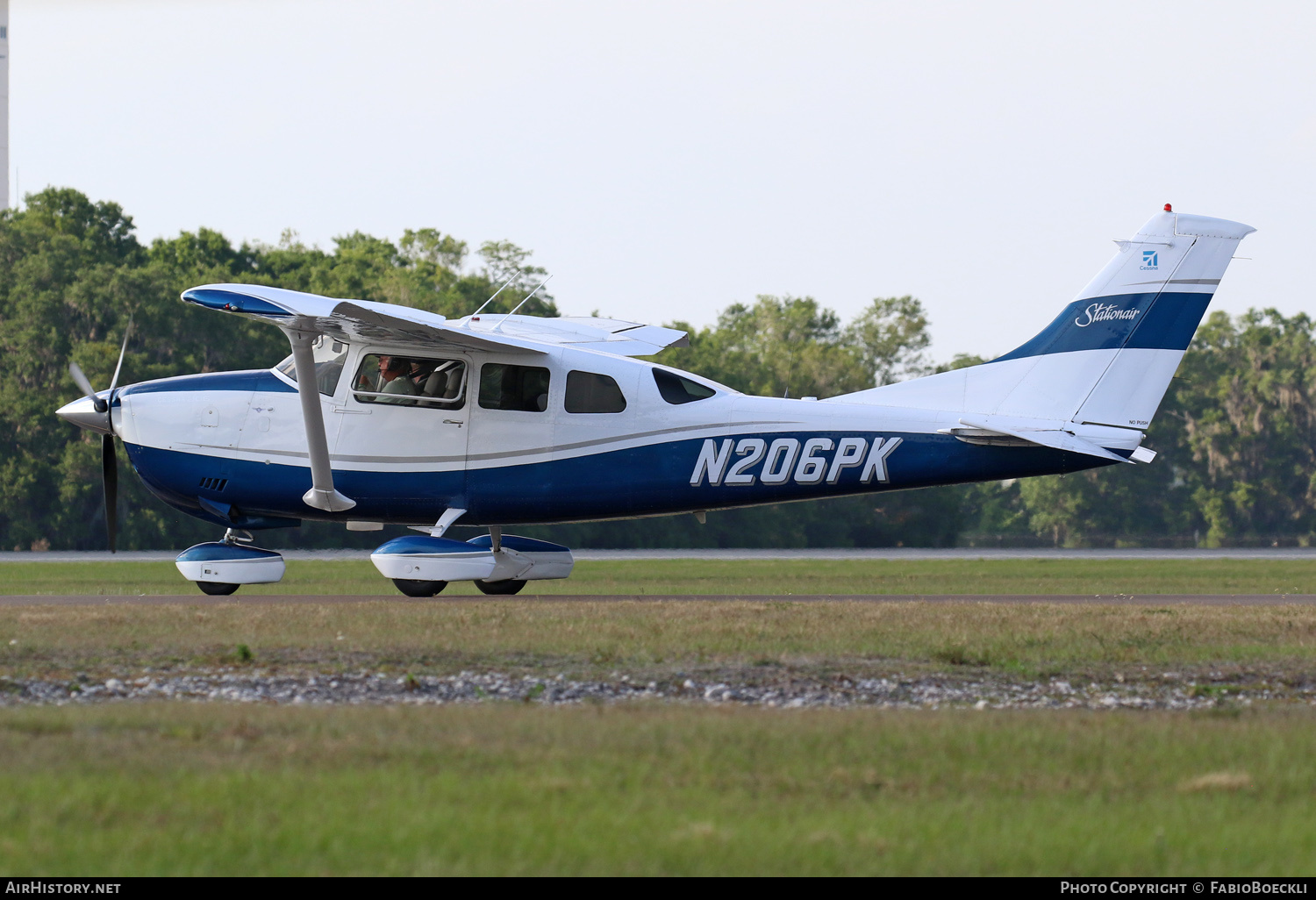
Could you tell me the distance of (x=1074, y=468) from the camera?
56.9ft

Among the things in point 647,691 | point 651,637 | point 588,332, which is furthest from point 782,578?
point 647,691

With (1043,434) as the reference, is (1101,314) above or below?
above

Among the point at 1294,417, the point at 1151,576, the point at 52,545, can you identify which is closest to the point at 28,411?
the point at 52,545

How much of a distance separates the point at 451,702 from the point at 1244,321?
91186mm

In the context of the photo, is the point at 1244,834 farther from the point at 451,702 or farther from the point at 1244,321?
the point at 1244,321

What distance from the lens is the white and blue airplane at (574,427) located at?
1752 cm

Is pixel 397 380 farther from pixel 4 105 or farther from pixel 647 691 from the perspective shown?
pixel 4 105

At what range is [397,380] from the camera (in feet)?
59.5

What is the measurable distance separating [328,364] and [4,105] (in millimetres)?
85394

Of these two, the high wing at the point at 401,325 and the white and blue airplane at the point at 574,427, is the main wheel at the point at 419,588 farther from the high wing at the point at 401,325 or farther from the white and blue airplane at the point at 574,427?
the high wing at the point at 401,325

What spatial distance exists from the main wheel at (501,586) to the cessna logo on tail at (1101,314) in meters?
8.40

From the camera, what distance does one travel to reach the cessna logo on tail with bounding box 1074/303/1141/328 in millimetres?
17562

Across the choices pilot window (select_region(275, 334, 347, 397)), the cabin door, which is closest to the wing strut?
pilot window (select_region(275, 334, 347, 397))

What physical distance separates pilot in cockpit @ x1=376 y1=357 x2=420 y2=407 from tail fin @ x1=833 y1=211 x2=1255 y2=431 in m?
7.48
